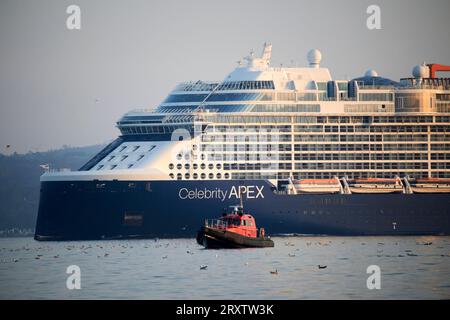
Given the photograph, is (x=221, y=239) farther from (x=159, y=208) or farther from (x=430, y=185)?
(x=430, y=185)

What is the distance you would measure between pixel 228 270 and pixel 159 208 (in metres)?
29.1

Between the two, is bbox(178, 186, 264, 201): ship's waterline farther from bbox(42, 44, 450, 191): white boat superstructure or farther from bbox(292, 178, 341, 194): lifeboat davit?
bbox(292, 178, 341, 194): lifeboat davit

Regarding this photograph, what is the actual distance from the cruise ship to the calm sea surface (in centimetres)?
313

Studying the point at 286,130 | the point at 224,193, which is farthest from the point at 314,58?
the point at 224,193

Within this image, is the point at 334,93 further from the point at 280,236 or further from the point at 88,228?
the point at 88,228

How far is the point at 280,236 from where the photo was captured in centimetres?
12569

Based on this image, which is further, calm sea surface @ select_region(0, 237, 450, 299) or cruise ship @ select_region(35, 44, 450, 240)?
cruise ship @ select_region(35, 44, 450, 240)

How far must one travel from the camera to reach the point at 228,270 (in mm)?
94812

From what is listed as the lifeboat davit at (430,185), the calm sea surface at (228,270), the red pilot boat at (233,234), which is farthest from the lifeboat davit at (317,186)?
the red pilot boat at (233,234)

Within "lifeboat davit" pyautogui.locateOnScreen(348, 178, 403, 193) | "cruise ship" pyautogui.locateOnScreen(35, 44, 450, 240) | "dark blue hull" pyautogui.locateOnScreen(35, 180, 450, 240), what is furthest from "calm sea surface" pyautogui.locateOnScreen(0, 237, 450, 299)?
"lifeboat davit" pyautogui.locateOnScreen(348, 178, 403, 193)

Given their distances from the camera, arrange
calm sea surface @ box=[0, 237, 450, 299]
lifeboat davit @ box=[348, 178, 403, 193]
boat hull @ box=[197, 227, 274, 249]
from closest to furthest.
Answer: calm sea surface @ box=[0, 237, 450, 299]
boat hull @ box=[197, 227, 274, 249]
lifeboat davit @ box=[348, 178, 403, 193]

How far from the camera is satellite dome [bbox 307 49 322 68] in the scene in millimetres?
132375

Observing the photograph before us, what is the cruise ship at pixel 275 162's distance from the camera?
12331 centimetres
